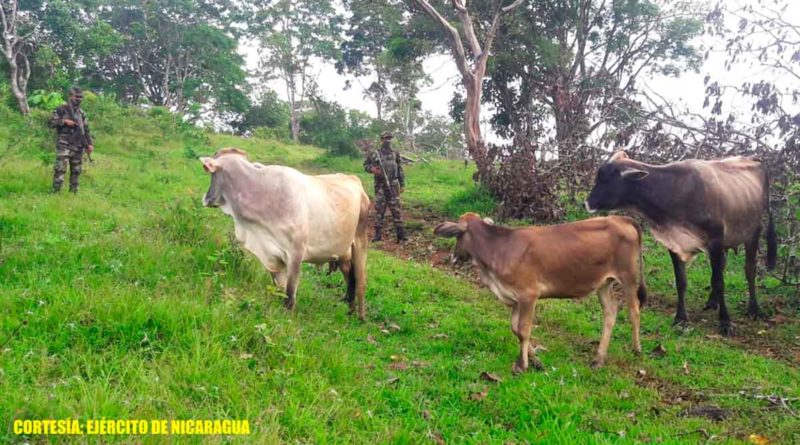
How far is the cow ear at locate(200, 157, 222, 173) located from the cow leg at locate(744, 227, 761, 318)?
276 inches

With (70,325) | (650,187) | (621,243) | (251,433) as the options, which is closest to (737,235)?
(650,187)

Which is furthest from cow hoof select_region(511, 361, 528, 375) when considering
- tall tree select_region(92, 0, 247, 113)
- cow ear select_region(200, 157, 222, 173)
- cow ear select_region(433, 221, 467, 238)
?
tall tree select_region(92, 0, 247, 113)

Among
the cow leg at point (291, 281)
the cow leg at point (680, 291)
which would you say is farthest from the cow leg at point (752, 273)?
the cow leg at point (291, 281)

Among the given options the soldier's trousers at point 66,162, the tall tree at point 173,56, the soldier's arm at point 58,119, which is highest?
the tall tree at point 173,56

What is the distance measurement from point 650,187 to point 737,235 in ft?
4.71

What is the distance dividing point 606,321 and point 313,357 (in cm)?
315

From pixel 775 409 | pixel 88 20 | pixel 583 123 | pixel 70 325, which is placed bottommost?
pixel 775 409

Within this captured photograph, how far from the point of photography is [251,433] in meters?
3.65

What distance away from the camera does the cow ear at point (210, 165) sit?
6.31m

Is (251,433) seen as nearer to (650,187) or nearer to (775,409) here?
(775,409)

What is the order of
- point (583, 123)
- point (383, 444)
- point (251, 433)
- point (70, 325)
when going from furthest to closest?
point (583, 123) < point (70, 325) < point (383, 444) < point (251, 433)

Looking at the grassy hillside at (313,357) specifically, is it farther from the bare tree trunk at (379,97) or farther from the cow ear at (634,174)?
the bare tree trunk at (379,97)

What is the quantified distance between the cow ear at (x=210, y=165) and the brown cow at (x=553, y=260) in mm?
2462

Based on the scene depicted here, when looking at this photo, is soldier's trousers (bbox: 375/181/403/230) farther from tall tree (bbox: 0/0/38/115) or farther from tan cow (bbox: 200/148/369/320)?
tall tree (bbox: 0/0/38/115)
